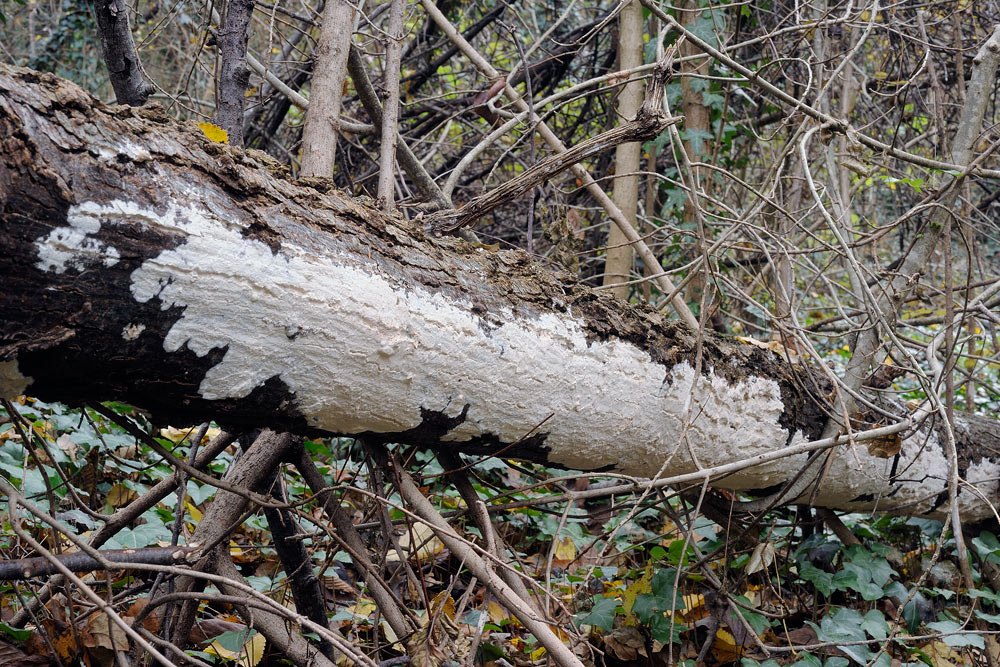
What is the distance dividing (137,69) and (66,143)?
1057 mm

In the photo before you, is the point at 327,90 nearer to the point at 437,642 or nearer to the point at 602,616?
the point at 437,642

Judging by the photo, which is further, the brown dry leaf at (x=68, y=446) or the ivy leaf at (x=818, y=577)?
the brown dry leaf at (x=68, y=446)

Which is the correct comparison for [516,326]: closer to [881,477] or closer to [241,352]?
[241,352]

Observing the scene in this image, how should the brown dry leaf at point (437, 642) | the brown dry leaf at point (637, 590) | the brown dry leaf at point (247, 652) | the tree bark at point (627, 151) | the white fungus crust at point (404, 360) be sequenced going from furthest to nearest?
the tree bark at point (627, 151), the brown dry leaf at point (637, 590), the brown dry leaf at point (247, 652), the brown dry leaf at point (437, 642), the white fungus crust at point (404, 360)

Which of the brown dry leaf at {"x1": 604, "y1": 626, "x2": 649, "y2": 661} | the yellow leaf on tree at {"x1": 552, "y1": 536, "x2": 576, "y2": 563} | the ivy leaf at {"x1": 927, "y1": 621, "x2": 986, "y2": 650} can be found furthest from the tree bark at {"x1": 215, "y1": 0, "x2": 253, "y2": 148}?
the ivy leaf at {"x1": 927, "y1": 621, "x2": 986, "y2": 650}

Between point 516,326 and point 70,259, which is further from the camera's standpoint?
point 516,326

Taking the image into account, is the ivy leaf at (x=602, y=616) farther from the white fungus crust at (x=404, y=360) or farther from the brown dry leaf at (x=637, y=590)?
the white fungus crust at (x=404, y=360)

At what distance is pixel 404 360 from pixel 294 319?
0.65 feet

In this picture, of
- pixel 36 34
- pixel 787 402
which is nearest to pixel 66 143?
pixel 787 402

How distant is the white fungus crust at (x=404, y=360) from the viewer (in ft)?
3.10

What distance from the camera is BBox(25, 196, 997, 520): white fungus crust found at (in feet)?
3.10

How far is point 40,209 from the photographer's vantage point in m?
0.83

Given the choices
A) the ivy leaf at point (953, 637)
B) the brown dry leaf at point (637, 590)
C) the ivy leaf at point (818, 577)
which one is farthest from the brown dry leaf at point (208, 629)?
the ivy leaf at point (953, 637)

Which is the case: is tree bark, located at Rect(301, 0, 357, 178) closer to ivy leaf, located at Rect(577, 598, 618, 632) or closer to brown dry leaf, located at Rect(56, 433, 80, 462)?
brown dry leaf, located at Rect(56, 433, 80, 462)
